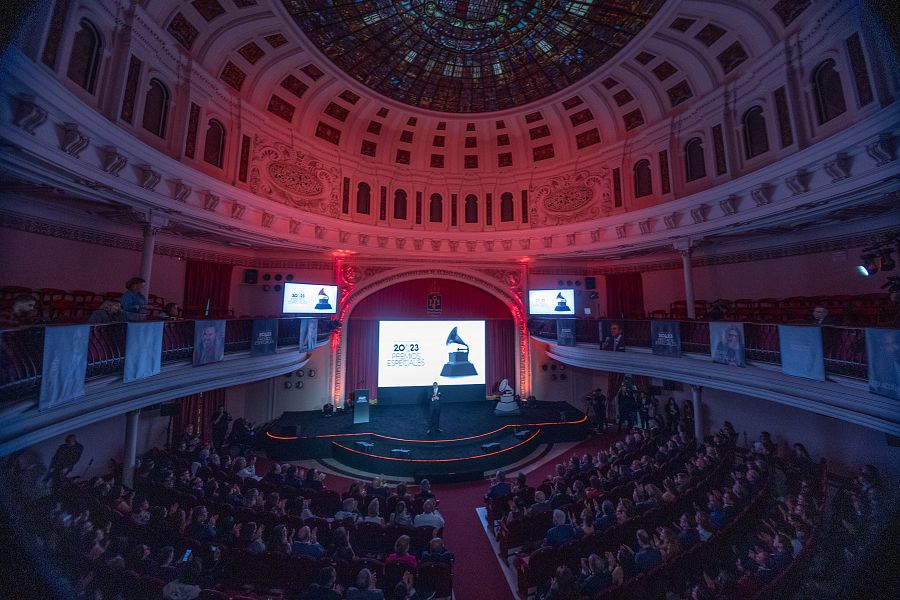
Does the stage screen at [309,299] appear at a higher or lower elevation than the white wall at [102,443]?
higher

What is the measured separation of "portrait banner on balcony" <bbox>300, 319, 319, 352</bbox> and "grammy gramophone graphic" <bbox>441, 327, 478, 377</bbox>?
20.5 feet

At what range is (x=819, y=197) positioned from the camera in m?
7.51

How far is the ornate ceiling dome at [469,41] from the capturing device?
9367 mm

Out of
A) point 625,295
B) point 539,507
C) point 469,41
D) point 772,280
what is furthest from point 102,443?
point 772,280

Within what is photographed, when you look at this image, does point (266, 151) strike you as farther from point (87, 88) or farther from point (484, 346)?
point (484, 346)

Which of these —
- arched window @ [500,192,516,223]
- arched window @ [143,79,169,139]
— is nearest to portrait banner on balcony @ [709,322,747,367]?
arched window @ [500,192,516,223]

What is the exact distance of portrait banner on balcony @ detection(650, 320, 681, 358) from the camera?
869 cm

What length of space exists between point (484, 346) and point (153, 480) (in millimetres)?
12050

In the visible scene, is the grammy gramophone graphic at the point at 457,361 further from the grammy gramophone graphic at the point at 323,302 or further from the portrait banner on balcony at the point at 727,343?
the portrait banner on balcony at the point at 727,343

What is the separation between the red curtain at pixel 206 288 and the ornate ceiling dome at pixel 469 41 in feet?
28.1

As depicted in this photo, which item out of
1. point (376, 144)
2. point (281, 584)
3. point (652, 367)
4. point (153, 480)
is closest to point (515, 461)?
point (652, 367)

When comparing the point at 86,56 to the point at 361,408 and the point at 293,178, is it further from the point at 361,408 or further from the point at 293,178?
the point at 361,408

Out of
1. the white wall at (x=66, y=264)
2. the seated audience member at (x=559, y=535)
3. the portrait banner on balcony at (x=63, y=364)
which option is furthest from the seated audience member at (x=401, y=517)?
the white wall at (x=66, y=264)

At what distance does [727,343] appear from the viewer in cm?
743
